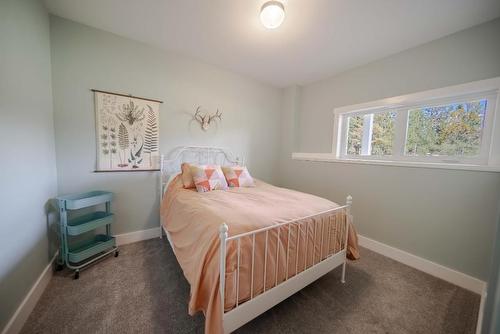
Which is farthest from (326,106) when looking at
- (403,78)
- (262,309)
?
(262,309)

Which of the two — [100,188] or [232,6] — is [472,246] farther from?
[100,188]

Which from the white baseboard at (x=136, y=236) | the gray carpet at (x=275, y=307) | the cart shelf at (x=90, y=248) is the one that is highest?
the cart shelf at (x=90, y=248)

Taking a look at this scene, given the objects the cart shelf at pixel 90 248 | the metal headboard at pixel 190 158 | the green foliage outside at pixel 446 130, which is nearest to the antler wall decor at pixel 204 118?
the metal headboard at pixel 190 158

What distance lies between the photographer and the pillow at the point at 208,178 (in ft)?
7.00

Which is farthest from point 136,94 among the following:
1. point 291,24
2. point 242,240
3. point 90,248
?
point 242,240

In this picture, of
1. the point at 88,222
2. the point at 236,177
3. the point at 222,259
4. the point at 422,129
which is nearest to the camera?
the point at 222,259

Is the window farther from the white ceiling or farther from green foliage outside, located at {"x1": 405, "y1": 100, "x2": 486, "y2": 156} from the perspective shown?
the white ceiling

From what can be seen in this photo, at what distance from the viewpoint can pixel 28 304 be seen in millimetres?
1274

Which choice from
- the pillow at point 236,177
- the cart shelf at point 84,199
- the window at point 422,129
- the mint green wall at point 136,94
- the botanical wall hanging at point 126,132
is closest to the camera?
the cart shelf at point 84,199

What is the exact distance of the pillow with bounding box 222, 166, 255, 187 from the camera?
8.00 feet

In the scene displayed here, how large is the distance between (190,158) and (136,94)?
1024 mm

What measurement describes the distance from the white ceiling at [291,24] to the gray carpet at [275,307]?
2442 mm

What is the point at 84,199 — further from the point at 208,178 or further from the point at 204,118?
the point at 204,118

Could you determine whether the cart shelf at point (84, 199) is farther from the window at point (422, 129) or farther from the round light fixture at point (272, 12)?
the window at point (422, 129)
